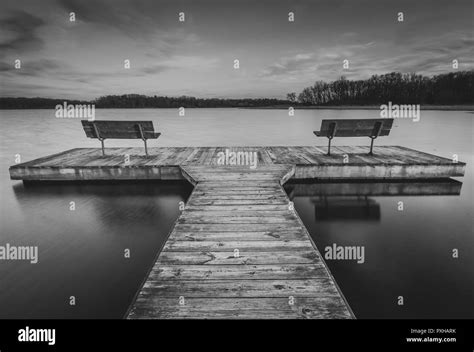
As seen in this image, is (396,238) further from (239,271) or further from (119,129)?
(119,129)

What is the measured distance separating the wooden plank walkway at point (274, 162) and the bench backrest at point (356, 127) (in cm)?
73

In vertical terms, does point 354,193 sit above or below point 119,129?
below

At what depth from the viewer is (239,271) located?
308 centimetres

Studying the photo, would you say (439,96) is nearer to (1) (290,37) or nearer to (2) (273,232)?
(1) (290,37)

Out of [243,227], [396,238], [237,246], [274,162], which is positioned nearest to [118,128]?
[274,162]

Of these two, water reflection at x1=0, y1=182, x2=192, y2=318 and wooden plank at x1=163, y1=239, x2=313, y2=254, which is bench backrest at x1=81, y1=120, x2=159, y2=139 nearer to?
water reflection at x1=0, y1=182, x2=192, y2=318

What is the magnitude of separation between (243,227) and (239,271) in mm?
1169

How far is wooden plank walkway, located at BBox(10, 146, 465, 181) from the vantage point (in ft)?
25.8

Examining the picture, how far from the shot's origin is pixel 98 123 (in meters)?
8.53

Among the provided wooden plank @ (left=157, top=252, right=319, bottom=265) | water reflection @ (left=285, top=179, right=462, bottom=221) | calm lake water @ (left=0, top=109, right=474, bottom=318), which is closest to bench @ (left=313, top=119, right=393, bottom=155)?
water reflection @ (left=285, top=179, right=462, bottom=221)

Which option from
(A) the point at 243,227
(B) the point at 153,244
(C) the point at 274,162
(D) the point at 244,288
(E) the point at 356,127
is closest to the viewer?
(D) the point at 244,288

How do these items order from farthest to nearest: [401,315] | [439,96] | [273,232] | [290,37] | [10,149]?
[439,96] < [290,37] < [10,149] < [273,232] < [401,315]

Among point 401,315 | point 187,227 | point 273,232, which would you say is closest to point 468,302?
point 401,315
